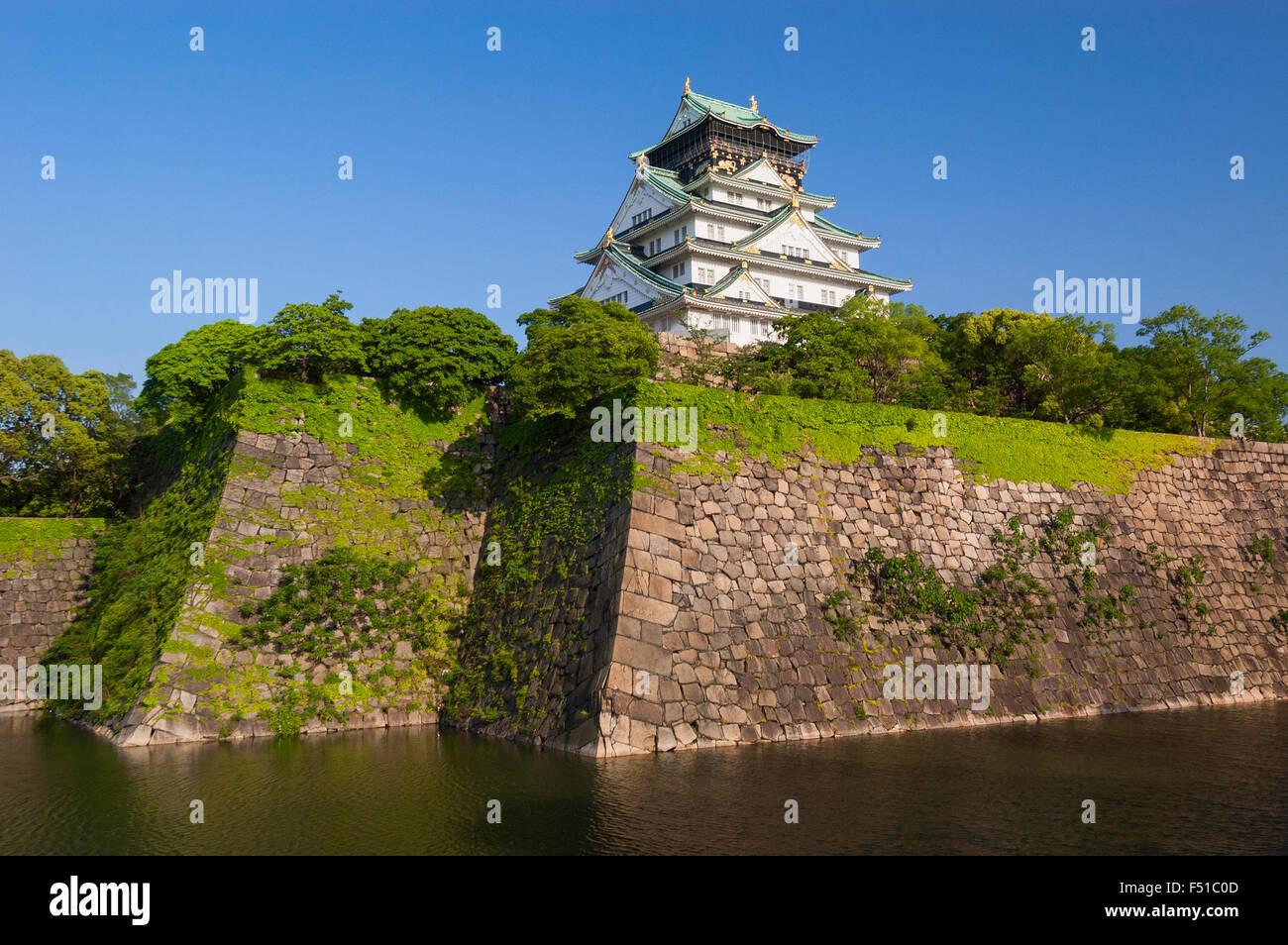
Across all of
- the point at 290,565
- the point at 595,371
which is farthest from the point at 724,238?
the point at 290,565

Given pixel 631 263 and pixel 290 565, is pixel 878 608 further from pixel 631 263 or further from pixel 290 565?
pixel 631 263

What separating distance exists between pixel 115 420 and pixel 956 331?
31150mm

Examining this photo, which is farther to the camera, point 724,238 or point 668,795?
point 724,238

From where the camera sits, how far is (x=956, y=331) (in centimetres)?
3547

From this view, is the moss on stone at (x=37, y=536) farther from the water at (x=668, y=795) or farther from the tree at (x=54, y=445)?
the water at (x=668, y=795)

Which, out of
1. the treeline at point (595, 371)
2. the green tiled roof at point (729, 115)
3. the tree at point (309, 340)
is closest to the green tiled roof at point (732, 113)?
the green tiled roof at point (729, 115)

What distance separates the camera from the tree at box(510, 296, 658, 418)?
2195 centimetres

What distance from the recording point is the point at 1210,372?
104 feet

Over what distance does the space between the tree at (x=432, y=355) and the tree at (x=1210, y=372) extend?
74.7ft

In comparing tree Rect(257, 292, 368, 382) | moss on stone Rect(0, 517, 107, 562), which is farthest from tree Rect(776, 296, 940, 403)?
moss on stone Rect(0, 517, 107, 562)

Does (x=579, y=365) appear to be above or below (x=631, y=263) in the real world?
below

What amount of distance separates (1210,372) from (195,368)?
105ft
